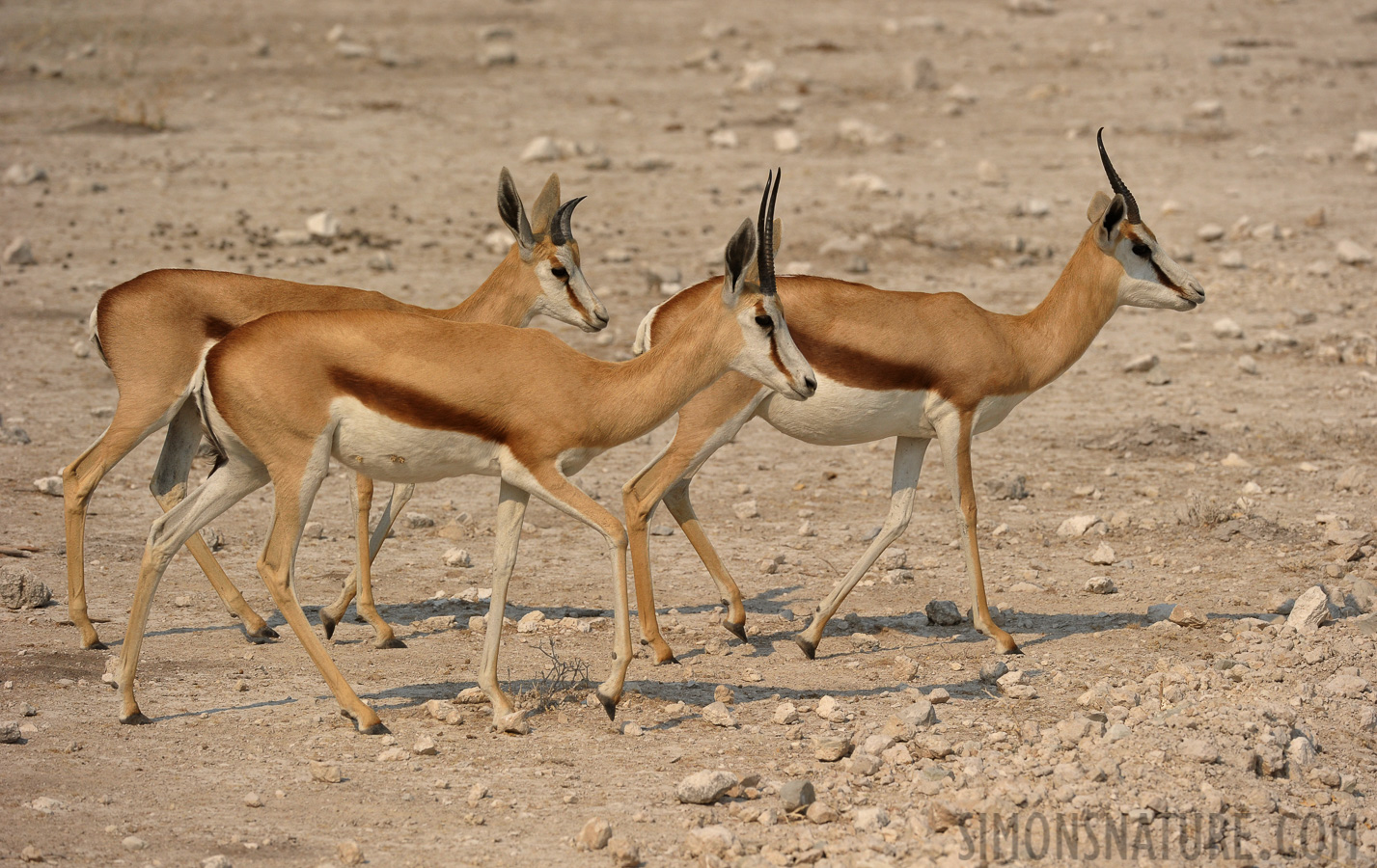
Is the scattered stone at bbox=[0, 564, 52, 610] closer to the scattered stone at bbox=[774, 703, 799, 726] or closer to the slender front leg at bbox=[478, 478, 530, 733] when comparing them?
the slender front leg at bbox=[478, 478, 530, 733]

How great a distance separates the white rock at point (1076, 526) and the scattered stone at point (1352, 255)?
7172 mm

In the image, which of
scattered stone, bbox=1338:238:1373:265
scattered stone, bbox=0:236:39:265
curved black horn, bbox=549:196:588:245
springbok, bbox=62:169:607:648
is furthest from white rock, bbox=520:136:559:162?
springbok, bbox=62:169:607:648

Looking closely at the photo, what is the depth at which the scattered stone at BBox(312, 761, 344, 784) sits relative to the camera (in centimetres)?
608

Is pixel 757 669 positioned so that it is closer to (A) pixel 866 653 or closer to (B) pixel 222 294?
(A) pixel 866 653

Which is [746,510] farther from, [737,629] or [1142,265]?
[1142,265]

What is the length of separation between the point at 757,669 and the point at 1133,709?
1918mm

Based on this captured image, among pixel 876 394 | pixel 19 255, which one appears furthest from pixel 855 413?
pixel 19 255

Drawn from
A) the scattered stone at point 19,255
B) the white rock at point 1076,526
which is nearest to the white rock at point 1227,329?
the white rock at point 1076,526

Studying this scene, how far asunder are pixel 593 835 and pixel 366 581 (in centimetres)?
277

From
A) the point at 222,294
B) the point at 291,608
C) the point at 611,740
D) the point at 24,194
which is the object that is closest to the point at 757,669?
the point at 611,740

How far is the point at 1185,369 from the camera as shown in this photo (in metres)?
13.1

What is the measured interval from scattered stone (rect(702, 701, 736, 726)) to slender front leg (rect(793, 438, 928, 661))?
116 centimetres

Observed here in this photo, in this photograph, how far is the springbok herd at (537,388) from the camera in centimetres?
652

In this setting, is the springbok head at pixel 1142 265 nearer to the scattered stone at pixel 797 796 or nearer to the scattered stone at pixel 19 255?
the scattered stone at pixel 797 796
